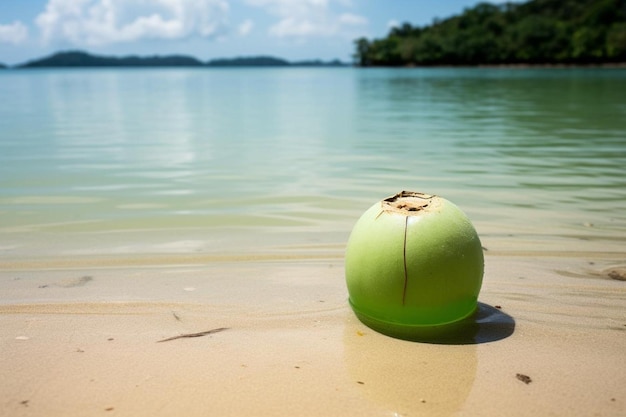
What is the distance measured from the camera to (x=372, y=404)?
9.41 ft

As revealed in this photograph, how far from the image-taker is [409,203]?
372 cm

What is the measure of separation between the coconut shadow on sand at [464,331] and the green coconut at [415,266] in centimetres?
1

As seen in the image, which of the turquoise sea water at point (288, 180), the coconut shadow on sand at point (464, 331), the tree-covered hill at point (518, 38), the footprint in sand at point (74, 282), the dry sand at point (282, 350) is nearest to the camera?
the dry sand at point (282, 350)

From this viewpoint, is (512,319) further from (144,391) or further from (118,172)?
(118,172)

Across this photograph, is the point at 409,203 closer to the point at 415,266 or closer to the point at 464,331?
the point at 415,266

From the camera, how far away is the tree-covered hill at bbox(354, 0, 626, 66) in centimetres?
11488

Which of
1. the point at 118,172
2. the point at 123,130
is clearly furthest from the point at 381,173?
the point at 123,130

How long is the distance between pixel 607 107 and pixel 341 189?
1739cm

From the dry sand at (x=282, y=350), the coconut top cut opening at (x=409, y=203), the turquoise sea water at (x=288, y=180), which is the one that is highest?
the coconut top cut opening at (x=409, y=203)

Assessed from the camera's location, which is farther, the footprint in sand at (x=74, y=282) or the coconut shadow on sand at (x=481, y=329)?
the footprint in sand at (x=74, y=282)

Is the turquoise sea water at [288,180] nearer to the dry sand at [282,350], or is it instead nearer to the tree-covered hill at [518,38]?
the dry sand at [282,350]

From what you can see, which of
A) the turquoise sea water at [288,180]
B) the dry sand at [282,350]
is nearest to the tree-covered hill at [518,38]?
the turquoise sea water at [288,180]

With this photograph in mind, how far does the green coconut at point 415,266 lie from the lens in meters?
3.45

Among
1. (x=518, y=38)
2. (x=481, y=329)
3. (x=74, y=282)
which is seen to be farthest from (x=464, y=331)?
(x=518, y=38)
